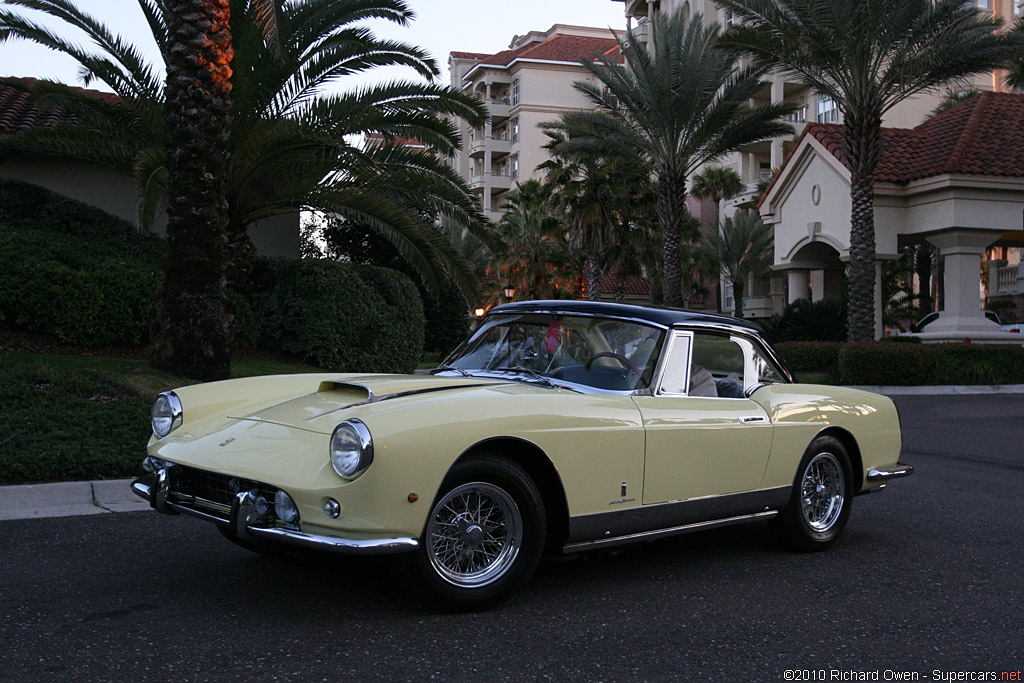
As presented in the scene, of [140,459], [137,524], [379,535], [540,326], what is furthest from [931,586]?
[140,459]

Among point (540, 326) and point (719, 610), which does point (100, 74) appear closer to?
point (540, 326)

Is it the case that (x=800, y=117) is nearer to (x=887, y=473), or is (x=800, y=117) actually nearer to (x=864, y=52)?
(x=864, y=52)

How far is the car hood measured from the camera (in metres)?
4.42

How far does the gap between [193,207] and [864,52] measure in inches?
615

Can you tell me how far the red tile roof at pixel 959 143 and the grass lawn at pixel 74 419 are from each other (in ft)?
64.1

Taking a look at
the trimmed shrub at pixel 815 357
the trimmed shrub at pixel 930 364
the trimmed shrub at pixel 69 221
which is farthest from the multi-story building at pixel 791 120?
the trimmed shrub at pixel 69 221

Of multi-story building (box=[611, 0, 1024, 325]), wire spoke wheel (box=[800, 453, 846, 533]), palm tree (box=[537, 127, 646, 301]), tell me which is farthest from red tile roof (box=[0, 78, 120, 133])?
multi-story building (box=[611, 0, 1024, 325])

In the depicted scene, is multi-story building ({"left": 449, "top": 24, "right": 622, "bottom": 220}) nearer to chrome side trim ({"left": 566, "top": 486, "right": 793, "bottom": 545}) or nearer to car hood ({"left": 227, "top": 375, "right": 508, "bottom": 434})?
chrome side trim ({"left": 566, "top": 486, "right": 793, "bottom": 545})

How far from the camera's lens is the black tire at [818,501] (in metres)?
5.69

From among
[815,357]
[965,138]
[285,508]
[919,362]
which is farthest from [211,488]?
[965,138]

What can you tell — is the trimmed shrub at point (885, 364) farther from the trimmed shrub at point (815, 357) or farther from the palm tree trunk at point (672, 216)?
the palm tree trunk at point (672, 216)

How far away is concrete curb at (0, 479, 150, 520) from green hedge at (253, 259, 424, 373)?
8.77m

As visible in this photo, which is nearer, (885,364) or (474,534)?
(474,534)

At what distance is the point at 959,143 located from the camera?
2355 centimetres
